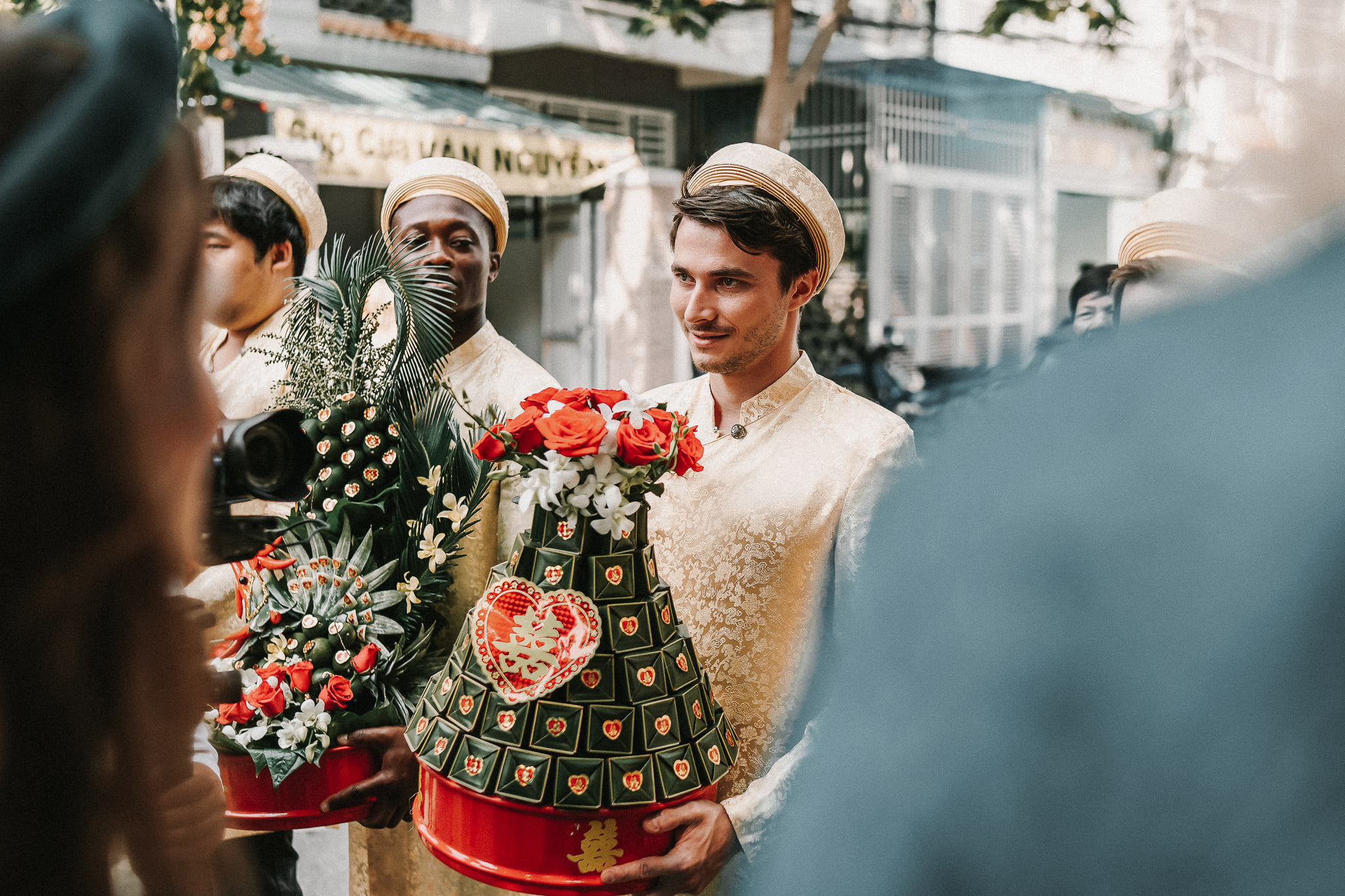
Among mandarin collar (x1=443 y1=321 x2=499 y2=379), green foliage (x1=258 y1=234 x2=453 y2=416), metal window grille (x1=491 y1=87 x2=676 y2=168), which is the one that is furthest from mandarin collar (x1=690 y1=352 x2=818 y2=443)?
metal window grille (x1=491 y1=87 x2=676 y2=168)

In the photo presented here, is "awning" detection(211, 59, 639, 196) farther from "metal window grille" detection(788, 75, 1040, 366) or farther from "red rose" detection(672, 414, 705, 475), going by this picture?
"red rose" detection(672, 414, 705, 475)

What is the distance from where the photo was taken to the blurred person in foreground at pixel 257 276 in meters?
2.45

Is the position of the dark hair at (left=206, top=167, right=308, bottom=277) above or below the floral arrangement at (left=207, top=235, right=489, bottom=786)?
above

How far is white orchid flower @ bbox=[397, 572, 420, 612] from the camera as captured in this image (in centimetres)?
185

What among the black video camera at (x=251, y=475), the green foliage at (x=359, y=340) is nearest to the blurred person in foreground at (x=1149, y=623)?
the black video camera at (x=251, y=475)

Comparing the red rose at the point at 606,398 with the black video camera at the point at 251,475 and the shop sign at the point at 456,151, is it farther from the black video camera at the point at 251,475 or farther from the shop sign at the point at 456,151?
the shop sign at the point at 456,151

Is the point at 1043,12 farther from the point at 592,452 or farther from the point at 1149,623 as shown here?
the point at 1149,623

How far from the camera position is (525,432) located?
1.53 metres

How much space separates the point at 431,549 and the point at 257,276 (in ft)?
3.80

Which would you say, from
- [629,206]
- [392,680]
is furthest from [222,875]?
[629,206]

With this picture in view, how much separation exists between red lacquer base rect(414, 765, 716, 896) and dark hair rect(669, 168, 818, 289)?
0.83 metres

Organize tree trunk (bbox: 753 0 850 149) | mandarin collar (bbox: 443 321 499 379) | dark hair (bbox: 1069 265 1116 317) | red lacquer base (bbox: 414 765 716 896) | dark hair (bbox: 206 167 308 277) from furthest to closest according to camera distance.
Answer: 1. tree trunk (bbox: 753 0 850 149)
2. dark hair (bbox: 1069 265 1116 317)
3. dark hair (bbox: 206 167 308 277)
4. mandarin collar (bbox: 443 321 499 379)
5. red lacquer base (bbox: 414 765 716 896)

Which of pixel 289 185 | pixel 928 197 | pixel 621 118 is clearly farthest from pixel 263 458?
pixel 928 197

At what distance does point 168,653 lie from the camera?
1.79 ft
